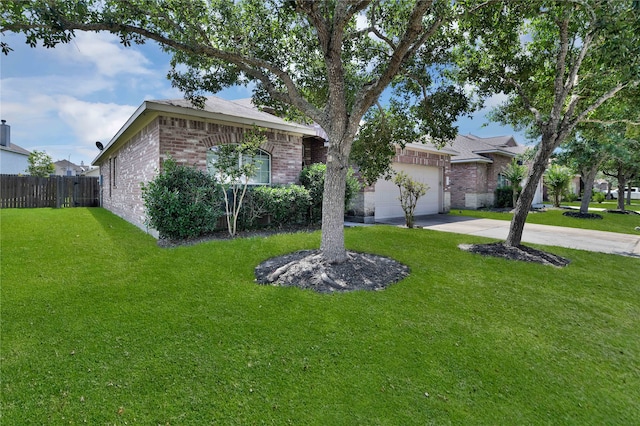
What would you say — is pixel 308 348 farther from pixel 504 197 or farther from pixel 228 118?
pixel 504 197

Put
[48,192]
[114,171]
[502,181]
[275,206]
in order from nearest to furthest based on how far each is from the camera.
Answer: [275,206] → [114,171] → [48,192] → [502,181]

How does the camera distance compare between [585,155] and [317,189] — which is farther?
[585,155]

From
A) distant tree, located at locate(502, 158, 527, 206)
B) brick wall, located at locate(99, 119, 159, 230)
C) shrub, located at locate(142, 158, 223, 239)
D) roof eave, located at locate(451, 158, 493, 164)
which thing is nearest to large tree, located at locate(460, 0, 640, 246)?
shrub, located at locate(142, 158, 223, 239)

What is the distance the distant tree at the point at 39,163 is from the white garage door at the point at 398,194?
2580 cm

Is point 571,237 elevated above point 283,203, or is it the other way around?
point 283,203

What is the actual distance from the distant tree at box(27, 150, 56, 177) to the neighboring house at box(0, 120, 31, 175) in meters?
2.80

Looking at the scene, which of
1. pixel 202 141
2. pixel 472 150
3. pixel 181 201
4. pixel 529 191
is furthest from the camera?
pixel 472 150

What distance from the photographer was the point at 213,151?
8.82 metres

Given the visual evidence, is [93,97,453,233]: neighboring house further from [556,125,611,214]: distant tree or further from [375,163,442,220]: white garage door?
[556,125,611,214]: distant tree

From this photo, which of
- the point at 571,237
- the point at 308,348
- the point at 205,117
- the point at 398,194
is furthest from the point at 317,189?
the point at 571,237

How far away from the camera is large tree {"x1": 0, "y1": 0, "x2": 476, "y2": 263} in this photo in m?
4.48

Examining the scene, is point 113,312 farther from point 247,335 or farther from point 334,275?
point 334,275

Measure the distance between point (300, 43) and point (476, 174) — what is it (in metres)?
15.6

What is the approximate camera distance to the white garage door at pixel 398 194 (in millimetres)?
13376
